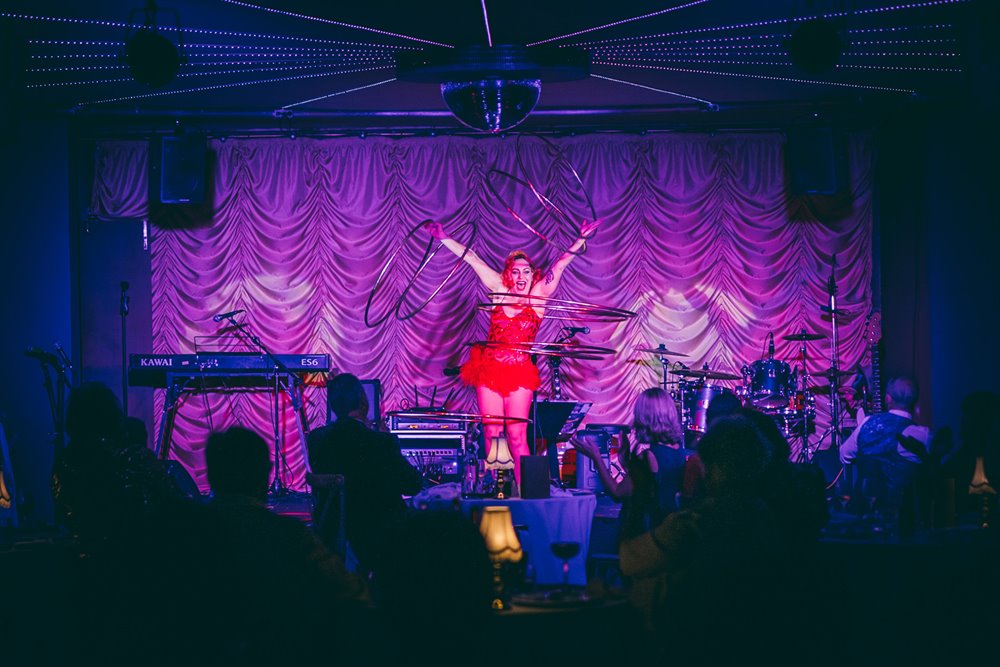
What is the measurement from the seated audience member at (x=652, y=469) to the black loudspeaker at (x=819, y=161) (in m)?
5.54

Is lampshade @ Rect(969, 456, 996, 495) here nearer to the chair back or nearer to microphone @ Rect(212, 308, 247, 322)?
the chair back

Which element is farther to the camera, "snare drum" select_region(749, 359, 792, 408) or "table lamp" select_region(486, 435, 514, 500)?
"snare drum" select_region(749, 359, 792, 408)

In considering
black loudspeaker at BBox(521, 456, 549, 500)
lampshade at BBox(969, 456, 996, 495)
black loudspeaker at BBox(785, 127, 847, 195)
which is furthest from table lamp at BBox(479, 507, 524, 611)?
black loudspeaker at BBox(785, 127, 847, 195)

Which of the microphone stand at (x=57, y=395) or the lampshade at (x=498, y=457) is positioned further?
the microphone stand at (x=57, y=395)

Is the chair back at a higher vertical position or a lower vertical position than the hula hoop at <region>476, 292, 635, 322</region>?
lower

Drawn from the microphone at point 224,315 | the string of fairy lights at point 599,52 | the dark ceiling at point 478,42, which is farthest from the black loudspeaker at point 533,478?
the microphone at point 224,315

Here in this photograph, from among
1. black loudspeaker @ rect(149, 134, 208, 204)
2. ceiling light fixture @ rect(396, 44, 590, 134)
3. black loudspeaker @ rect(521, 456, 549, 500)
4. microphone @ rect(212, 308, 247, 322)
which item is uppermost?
ceiling light fixture @ rect(396, 44, 590, 134)

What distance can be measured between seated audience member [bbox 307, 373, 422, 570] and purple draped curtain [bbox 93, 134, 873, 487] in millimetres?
6122

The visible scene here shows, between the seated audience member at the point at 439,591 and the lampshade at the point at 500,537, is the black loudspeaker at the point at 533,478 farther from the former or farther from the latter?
the seated audience member at the point at 439,591

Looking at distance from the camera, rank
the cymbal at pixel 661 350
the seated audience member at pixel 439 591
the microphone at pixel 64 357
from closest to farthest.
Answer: the seated audience member at pixel 439 591 → the microphone at pixel 64 357 → the cymbal at pixel 661 350

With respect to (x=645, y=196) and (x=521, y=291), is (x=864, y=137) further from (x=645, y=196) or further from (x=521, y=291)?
(x=521, y=291)

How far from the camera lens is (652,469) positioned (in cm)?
539

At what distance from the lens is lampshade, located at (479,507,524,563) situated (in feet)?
12.3

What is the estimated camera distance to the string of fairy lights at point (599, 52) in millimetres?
7965
